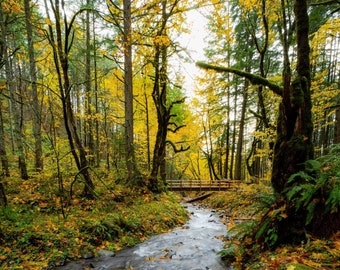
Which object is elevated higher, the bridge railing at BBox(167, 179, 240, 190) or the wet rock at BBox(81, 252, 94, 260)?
the wet rock at BBox(81, 252, 94, 260)

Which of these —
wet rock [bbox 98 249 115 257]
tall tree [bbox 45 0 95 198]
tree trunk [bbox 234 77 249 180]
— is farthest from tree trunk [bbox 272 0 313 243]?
tree trunk [bbox 234 77 249 180]

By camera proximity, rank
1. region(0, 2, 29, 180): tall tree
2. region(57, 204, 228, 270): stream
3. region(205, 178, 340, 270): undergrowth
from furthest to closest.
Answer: region(0, 2, 29, 180): tall tree
region(57, 204, 228, 270): stream
region(205, 178, 340, 270): undergrowth

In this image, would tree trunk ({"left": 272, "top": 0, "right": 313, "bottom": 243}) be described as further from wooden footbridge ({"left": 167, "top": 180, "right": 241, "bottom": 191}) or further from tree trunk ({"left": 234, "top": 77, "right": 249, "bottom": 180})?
wooden footbridge ({"left": 167, "top": 180, "right": 241, "bottom": 191})

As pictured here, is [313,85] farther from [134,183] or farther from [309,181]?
[134,183]

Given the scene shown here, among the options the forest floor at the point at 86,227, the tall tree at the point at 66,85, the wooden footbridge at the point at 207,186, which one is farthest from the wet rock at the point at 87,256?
the wooden footbridge at the point at 207,186

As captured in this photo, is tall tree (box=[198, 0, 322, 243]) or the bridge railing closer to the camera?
tall tree (box=[198, 0, 322, 243])

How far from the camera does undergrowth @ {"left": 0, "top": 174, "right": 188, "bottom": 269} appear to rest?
14.5 feet

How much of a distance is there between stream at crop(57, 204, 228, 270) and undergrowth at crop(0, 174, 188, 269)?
39cm

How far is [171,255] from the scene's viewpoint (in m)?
5.04

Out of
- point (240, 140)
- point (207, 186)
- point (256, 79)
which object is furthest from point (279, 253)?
point (207, 186)

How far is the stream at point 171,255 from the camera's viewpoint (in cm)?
440

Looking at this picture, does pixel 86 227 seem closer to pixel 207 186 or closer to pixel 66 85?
pixel 66 85

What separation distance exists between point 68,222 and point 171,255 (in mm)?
3065

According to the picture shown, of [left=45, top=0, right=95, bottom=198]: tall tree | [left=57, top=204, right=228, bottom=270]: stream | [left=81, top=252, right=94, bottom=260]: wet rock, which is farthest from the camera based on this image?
[left=45, top=0, right=95, bottom=198]: tall tree
